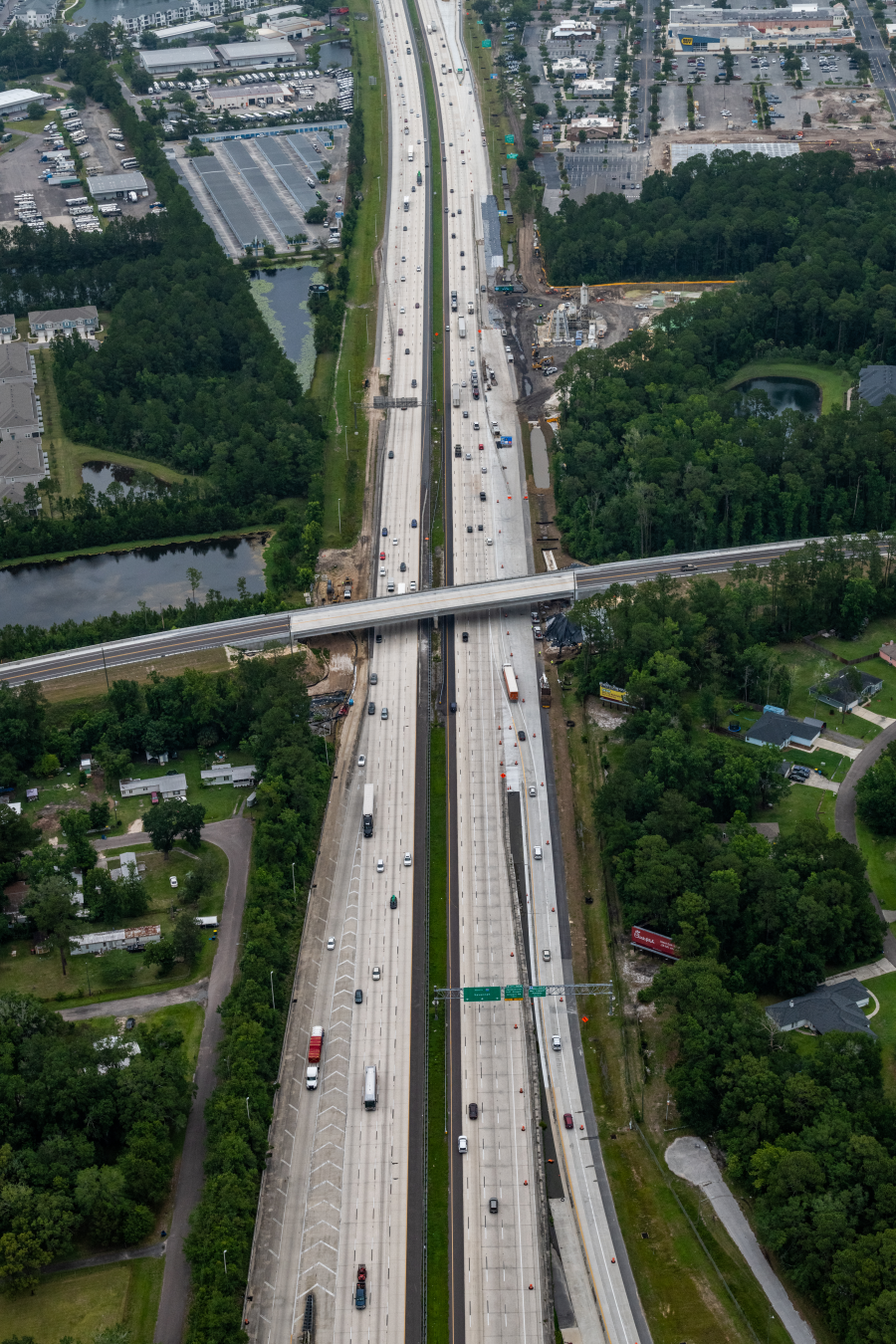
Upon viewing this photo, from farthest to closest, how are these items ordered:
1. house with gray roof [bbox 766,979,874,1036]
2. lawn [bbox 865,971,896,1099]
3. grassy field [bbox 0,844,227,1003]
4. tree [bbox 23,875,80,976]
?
tree [bbox 23,875,80,976]
grassy field [bbox 0,844,227,1003]
house with gray roof [bbox 766,979,874,1036]
lawn [bbox 865,971,896,1099]

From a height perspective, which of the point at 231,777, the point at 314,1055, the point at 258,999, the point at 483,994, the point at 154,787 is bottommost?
the point at 314,1055

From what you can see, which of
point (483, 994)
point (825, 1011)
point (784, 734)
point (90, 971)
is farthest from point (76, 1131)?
point (784, 734)

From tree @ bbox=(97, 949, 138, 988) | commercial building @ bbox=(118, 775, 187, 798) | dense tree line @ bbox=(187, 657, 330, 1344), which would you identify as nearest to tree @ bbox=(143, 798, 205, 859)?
dense tree line @ bbox=(187, 657, 330, 1344)

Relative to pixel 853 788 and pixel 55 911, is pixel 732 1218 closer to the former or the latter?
pixel 853 788

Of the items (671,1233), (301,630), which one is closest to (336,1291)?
(671,1233)

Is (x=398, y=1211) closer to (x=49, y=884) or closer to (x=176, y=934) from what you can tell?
(x=176, y=934)

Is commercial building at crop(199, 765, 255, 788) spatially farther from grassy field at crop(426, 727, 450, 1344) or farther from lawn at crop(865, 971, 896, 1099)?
lawn at crop(865, 971, 896, 1099)

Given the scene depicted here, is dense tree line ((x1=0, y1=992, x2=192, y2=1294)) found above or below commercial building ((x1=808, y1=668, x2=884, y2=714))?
below
